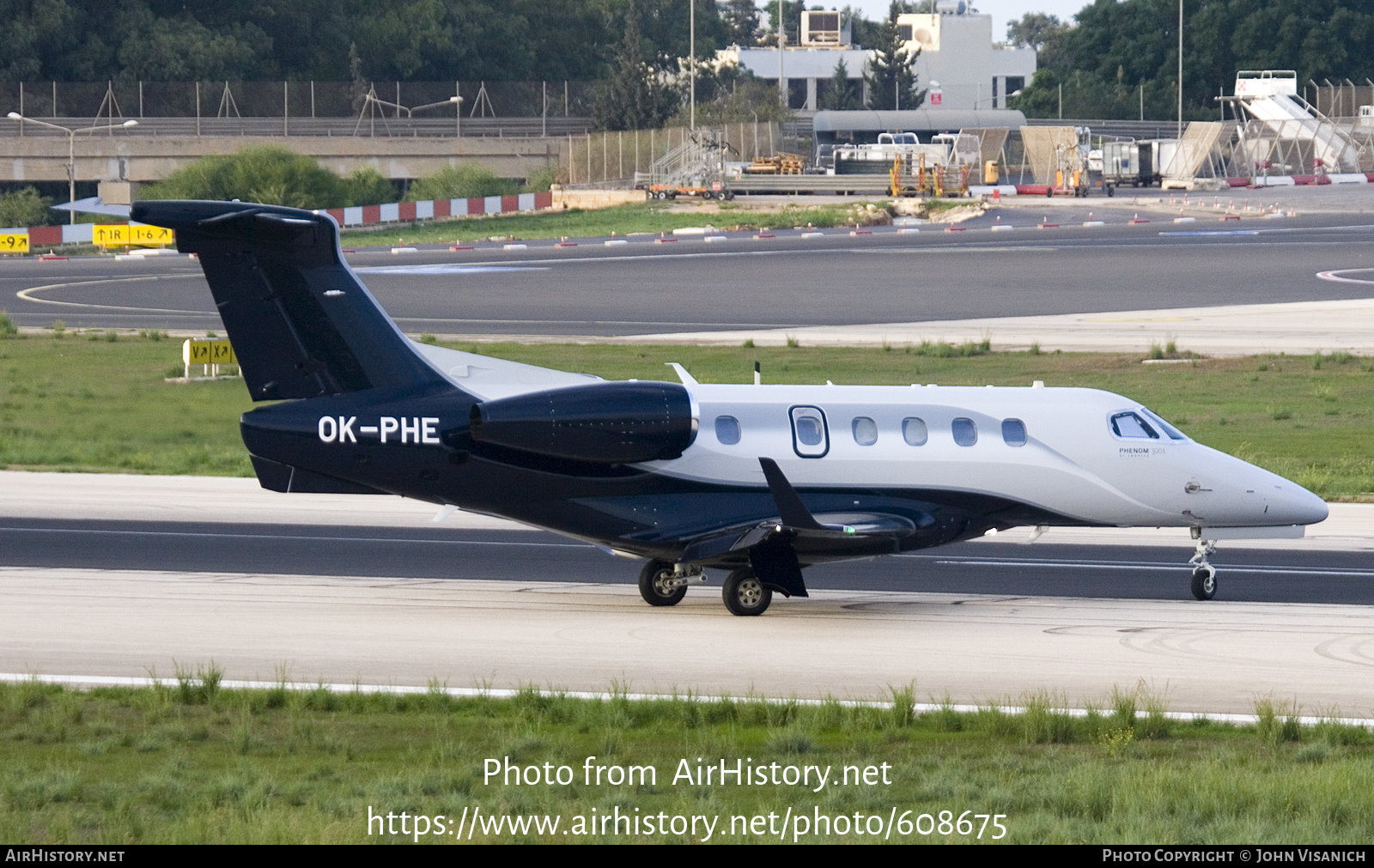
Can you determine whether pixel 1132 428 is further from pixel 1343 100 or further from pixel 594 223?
pixel 1343 100

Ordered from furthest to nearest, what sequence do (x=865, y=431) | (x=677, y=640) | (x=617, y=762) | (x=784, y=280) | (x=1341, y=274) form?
Result: (x=784, y=280) < (x=1341, y=274) < (x=865, y=431) < (x=677, y=640) < (x=617, y=762)

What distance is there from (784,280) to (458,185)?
5038 cm

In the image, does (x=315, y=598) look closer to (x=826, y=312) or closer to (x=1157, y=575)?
(x=1157, y=575)

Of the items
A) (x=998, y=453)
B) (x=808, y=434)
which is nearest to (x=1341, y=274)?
(x=998, y=453)

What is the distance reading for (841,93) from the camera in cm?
19238

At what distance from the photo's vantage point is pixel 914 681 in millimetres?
17328

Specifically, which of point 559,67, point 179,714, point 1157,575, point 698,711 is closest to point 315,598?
point 179,714

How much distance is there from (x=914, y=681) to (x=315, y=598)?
8.61 m

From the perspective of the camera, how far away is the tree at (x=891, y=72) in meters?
182

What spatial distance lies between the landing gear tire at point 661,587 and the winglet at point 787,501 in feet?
7.26

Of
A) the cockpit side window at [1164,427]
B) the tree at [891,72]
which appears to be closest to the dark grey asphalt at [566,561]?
the cockpit side window at [1164,427]

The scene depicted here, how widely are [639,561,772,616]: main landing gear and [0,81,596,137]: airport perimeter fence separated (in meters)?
104

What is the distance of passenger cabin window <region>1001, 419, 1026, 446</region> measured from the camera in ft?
72.9

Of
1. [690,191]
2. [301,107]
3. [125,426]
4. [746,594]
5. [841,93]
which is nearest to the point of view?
[746,594]
